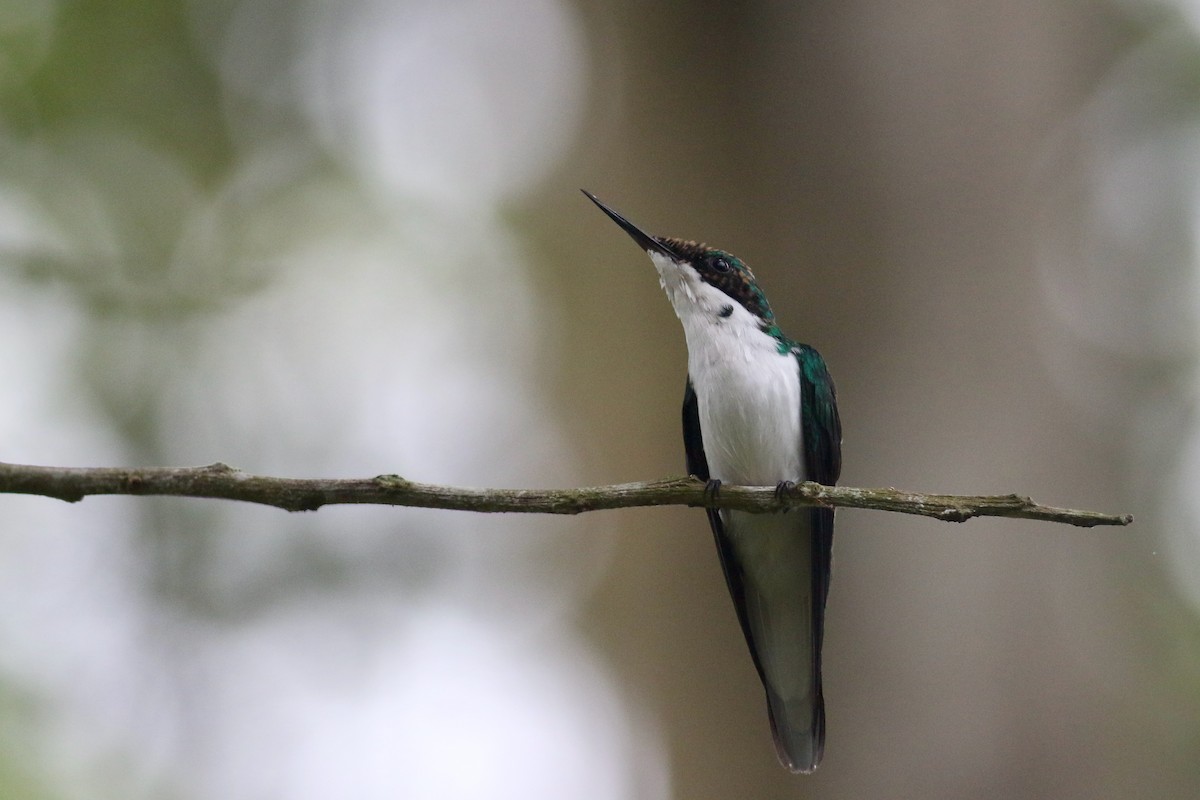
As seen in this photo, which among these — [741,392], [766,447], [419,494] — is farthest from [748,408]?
[419,494]

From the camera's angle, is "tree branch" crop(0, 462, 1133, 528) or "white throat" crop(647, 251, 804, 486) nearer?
"tree branch" crop(0, 462, 1133, 528)

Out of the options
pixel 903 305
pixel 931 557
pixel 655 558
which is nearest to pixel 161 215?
pixel 655 558

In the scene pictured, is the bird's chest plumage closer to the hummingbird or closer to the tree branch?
the hummingbird

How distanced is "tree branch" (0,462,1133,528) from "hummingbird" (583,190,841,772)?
52.4 inches

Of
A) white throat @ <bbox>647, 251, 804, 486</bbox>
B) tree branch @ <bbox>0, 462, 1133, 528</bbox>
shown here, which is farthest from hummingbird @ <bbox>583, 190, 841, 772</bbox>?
tree branch @ <bbox>0, 462, 1133, 528</bbox>

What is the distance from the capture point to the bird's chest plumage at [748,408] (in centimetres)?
420

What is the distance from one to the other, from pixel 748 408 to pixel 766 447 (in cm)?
20

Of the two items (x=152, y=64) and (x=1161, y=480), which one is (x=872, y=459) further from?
(x=152, y=64)

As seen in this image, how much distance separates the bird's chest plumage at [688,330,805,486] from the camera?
4199mm

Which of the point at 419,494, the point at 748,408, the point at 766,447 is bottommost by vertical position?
the point at 419,494

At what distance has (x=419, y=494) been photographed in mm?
2379

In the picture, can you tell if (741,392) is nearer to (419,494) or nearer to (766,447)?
(766,447)

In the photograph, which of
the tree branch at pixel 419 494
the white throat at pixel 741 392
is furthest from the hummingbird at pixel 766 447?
the tree branch at pixel 419 494

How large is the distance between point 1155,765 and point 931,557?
1.49m
